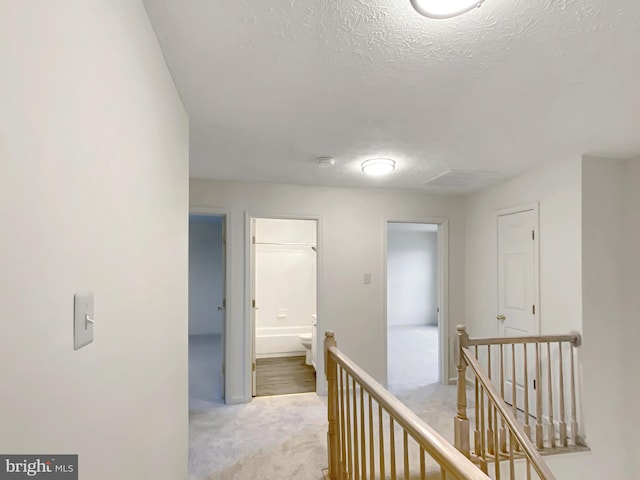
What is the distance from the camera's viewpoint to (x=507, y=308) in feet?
11.4

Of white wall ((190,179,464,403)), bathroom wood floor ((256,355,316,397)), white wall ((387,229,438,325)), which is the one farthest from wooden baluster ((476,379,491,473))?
A: white wall ((387,229,438,325))

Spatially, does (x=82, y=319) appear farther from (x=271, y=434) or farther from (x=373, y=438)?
(x=271, y=434)

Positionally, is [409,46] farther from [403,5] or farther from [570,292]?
[570,292]

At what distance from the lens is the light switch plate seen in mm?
721

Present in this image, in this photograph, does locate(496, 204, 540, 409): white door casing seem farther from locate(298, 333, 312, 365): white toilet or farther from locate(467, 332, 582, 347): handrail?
locate(298, 333, 312, 365): white toilet

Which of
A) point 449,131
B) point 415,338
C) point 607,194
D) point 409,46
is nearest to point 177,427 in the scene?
point 409,46

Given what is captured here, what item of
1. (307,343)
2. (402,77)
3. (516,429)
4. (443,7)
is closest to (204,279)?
(307,343)

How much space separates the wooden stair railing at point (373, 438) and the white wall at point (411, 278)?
201 inches

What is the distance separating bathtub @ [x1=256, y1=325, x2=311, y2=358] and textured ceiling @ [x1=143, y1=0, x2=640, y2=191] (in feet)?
10.6

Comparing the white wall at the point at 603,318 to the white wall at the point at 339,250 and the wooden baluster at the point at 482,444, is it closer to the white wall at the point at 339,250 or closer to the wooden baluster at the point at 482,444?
the wooden baluster at the point at 482,444

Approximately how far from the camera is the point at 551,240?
2.97 m

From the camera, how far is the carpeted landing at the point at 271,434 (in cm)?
233

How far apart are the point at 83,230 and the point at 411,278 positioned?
26.0ft

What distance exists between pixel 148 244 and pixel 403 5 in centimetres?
122
